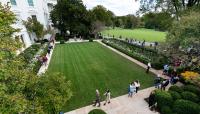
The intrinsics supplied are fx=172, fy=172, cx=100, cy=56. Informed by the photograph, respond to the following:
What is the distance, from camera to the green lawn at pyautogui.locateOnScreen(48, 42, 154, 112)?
16.2 metres

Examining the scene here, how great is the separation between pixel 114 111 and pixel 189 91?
21.3 feet

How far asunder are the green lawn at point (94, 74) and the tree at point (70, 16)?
24.2 metres

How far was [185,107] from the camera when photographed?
11789 millimetres

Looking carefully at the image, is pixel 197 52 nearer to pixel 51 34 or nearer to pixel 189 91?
pixel 189 91

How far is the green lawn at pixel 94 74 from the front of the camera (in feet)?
53.2

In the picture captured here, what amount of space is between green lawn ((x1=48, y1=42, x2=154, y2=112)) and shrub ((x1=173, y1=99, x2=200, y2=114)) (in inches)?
216

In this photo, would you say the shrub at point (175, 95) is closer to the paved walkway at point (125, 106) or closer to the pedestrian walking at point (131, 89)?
the paved walkway at point (125, 106)

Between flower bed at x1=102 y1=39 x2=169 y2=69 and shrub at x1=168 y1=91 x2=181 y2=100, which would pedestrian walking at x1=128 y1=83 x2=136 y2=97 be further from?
flower bed at x1=102 y1=39 x2=169 y2=69

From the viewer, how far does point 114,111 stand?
44.4 feet

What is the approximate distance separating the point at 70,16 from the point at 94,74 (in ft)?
114

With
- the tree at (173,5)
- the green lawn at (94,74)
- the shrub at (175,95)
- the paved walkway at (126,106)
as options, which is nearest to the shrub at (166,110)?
the paved walkway at (126,106)

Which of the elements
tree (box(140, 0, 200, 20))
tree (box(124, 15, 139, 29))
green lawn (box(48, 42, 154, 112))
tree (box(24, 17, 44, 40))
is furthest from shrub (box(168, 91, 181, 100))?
tree (box(124, 15, 139, 29))

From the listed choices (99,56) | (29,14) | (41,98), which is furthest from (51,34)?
(41,98)

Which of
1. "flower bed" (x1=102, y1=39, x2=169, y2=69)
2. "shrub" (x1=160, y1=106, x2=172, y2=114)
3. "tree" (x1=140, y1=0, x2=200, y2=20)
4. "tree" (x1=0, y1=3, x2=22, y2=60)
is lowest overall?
"shrub" (x1=160, y1=106, x2=172, y2=114)
